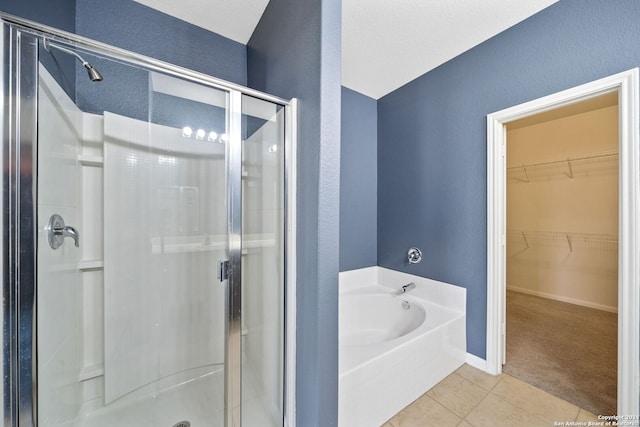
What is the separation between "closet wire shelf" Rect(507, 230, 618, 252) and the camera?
2959 millimetres

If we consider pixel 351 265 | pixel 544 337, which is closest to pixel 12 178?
pixel 351 265

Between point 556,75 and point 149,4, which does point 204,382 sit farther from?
point 556,75

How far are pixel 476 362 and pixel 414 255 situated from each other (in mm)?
928

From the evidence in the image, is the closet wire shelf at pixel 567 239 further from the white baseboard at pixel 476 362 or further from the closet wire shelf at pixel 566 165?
the white baseboard at pixel 476 362

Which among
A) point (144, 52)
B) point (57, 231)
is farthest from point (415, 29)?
point (57, 231)

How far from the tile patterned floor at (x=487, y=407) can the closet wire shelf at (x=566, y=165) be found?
3042mm

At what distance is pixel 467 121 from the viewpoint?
197 cm

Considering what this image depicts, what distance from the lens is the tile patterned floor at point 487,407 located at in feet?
4.57

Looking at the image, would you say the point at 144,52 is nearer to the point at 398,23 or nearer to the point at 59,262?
the point at 59,262

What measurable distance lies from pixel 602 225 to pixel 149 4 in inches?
200

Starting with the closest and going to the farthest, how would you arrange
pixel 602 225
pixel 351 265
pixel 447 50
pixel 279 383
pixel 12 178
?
pixel 12 178, pixel 279 383, pixel 447 50, pixel 351 265, pixel 602 225

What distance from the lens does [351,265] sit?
101 inches

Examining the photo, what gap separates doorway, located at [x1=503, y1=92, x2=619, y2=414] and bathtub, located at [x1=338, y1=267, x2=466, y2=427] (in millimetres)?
592

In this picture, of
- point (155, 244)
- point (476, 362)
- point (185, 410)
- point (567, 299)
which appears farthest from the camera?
point (567, 299)
